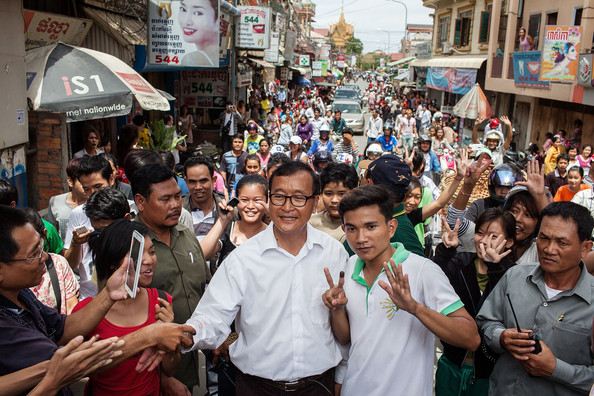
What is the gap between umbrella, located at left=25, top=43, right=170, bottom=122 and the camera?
6.05m

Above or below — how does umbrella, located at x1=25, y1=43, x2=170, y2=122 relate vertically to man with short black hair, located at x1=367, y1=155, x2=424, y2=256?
above

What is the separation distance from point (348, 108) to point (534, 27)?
9.58 m

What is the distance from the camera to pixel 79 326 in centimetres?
252

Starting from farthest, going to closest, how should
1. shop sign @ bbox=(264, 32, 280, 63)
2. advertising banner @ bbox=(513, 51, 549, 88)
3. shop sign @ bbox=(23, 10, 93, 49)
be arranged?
1. shop sign @ bbox=(264, 32, 280, 63)
2. advertising banner @ bbox=(513, 51, 549, 88)
3. shop sign @ bbox=(23, 10, 93, 49)

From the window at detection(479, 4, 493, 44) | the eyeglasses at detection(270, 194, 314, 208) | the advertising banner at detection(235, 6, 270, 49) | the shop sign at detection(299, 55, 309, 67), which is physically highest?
the window at detection(479, 4, 493, 44)

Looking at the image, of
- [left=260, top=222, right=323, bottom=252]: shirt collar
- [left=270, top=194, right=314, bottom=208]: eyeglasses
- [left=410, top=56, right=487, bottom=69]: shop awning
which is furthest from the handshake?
[left=410, top=56, right=487, bottom=69]: shop awning

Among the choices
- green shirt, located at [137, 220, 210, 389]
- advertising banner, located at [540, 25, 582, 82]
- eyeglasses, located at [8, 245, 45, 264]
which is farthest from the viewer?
advertising banner, located at [540, 25, 582, 82]

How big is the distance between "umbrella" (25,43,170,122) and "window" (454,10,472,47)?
84.9 feet

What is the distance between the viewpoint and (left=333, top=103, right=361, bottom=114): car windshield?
27094 mm

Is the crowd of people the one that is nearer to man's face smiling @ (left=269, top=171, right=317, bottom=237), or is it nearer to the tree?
man's face smiling @ (left=269, top=171, right=317, bottom=237)

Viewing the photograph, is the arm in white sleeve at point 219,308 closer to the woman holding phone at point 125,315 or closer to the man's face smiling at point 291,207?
the woman holding phone at point 125,315

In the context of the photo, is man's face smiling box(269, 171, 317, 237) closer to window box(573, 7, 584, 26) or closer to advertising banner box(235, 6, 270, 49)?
advertising banner box(235, 6, 270, 49)

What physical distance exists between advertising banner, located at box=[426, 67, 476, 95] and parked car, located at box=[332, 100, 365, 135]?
4.78 meters

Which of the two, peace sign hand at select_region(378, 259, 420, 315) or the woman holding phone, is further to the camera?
the woman holding phone
